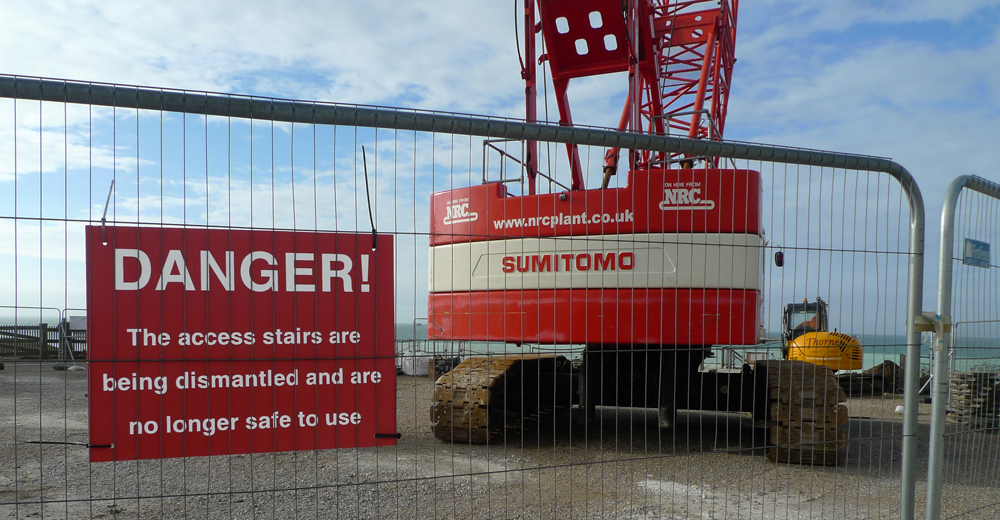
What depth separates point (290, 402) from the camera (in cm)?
279

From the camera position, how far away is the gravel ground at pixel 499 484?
14.2ft

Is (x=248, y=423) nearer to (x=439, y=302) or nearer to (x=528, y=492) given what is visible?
(x=528, y=492)

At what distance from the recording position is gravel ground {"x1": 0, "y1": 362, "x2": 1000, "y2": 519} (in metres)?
4.33

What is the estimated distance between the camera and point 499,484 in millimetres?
5160

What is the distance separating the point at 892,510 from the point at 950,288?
1896 millimetres

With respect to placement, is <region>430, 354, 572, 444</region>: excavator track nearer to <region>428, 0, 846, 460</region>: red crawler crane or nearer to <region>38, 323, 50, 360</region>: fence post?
<region>428, 0, 846, 460</region>: red crawler crane

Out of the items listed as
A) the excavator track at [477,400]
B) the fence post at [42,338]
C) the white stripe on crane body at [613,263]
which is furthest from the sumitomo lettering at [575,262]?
the fence post at [42,338]

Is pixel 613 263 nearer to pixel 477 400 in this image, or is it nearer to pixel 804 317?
pixel 477 400

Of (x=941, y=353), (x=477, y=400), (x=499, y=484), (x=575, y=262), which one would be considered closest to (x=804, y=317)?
(x=575, y=262)

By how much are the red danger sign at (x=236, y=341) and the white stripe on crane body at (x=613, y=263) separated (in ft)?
6.99

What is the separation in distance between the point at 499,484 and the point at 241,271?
3.14 m

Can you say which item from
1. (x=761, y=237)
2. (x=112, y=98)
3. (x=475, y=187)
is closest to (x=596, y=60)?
(x=475, y=187)

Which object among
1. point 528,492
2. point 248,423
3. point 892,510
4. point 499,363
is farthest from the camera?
point 499,363

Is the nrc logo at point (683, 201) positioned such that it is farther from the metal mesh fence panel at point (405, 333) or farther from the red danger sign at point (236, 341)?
the red danger sign at point (236, 341)
